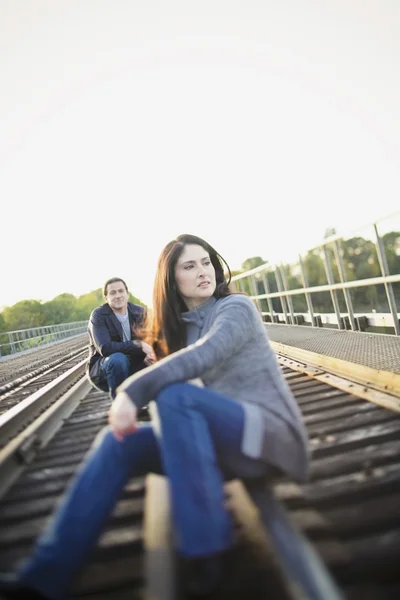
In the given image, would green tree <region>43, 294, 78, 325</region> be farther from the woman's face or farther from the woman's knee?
the woman's knee

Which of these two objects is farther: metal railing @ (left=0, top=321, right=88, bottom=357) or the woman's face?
metal railing @ (left=0, top=321, right=88, bottom=357)

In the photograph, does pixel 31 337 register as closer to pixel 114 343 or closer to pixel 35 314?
pixel 114 343

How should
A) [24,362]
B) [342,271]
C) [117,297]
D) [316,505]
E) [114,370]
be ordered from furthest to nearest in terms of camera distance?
[24,362], [342,271], [117,297], [114,370], [316,505]

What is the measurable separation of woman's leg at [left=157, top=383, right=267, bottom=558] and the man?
7.37 ft

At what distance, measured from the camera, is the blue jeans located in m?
1.42

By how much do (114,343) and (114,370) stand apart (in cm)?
31

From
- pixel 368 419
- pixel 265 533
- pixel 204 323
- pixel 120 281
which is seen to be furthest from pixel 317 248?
pixel 265 533

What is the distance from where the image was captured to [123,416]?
1661mm

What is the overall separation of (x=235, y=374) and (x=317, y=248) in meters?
5.23

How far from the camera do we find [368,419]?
2.92 meters

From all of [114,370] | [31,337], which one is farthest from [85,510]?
[31,337]

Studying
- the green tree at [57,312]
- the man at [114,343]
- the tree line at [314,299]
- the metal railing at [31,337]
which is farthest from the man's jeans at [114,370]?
the green tree at [57,312]

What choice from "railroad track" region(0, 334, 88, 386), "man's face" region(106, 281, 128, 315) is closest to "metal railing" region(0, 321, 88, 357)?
"railroad track" region(0, 334, 88, 386)

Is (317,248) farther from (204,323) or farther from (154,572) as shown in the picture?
(154,572)
